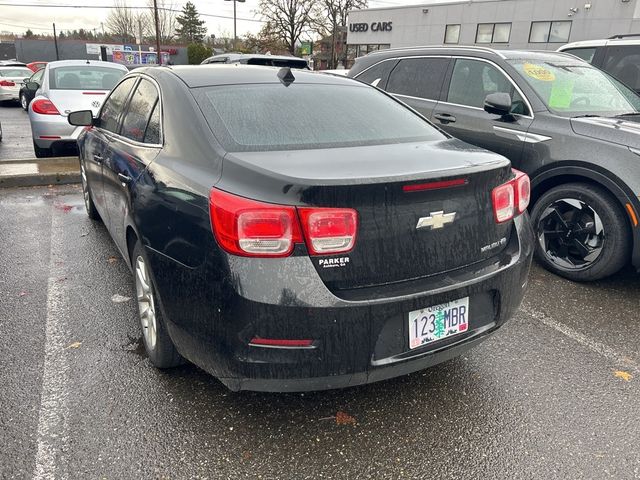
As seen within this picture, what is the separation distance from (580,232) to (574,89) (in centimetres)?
145

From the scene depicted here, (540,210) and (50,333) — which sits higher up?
(540,210)

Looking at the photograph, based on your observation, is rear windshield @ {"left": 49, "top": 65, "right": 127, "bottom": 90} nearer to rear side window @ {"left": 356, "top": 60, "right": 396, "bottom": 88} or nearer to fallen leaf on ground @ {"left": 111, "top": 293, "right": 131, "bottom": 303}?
rear side window @ {"left": 356, "top": 60, "right": 396, "bottom": 88}

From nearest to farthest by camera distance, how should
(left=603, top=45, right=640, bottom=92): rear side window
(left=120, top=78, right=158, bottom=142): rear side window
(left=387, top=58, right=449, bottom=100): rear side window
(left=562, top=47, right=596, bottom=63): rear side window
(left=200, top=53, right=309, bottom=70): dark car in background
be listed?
1. (left=120, top=78, right=158, bottom=142): rear side window
2. (left=387, top=58, right=449, bottom=100): rear side window
3. (left=603, top=45, right=640, bottom=92): rear side window
4. (left=562, top=47, right=596, bottom=63): rear side window
5. (left=200, top=53, right=309, bottom=70): dark car in background

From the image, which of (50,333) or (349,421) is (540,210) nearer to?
(349,421)

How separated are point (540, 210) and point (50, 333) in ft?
12.5

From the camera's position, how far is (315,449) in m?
2.26

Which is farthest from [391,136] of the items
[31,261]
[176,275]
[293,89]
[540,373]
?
→ [31,261]

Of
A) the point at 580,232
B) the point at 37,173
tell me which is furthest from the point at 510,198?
the point at 37,173

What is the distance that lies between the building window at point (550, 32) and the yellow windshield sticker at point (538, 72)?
26.8 metres

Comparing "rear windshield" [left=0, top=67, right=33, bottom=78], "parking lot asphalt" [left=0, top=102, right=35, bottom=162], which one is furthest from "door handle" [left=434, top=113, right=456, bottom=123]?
"rear windshield" [left=0, top=67, right=33, bottom=78]

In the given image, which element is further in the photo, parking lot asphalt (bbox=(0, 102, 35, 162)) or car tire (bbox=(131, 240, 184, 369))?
parking lot asphalt (bbox=(0, 102, 35, 162))

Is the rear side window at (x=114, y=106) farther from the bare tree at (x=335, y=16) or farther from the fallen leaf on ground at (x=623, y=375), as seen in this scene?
the bare tree at (x=335, y=16)

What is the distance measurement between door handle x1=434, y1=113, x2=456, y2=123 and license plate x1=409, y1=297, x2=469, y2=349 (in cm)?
315

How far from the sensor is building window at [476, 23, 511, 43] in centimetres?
2952
